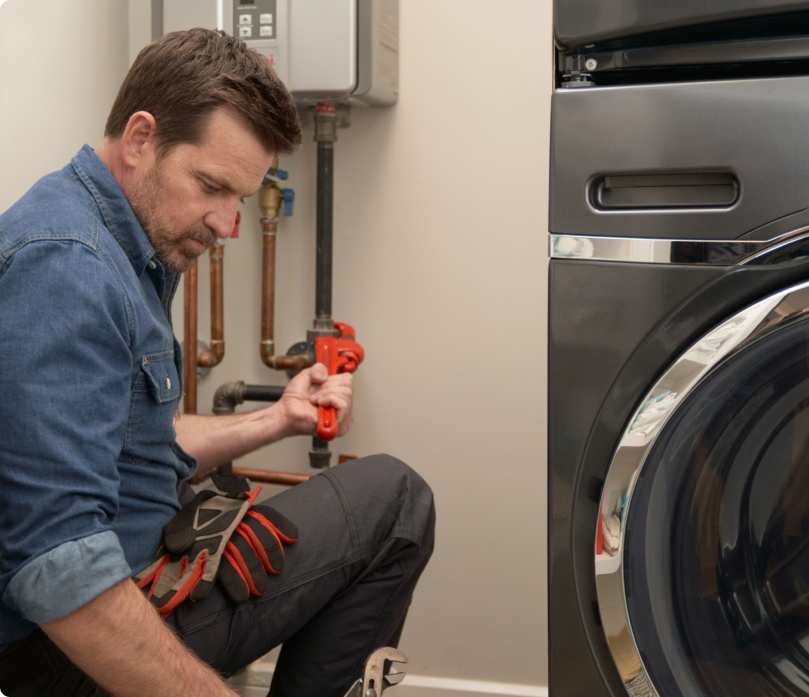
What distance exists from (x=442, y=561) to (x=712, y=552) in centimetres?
80

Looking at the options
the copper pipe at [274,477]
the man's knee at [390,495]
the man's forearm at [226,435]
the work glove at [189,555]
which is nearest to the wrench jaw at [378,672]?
the man's knee at [390,495]

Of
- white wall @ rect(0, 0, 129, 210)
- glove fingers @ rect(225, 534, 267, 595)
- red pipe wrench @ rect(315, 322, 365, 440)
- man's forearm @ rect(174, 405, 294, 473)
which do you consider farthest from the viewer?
red pipe wrench @ rect(315, 322, 365, 440)

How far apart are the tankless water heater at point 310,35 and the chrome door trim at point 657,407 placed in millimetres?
791

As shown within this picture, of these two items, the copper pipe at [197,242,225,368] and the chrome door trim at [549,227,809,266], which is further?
the copper pipe at [197,242,225,368]

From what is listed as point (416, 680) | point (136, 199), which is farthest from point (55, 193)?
point (416, 680)

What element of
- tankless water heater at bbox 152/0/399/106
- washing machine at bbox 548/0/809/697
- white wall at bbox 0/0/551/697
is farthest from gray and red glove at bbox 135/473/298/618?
tankless water heater at bbox 152/0/399/106

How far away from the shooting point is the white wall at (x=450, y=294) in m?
1.27

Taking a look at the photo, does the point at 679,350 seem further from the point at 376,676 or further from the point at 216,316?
the point at 216,316

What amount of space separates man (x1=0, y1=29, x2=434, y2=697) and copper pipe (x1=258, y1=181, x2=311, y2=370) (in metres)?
0.20

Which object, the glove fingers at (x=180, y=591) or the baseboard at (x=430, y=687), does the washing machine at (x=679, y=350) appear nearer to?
the glove fingers at (x=180, y=591)

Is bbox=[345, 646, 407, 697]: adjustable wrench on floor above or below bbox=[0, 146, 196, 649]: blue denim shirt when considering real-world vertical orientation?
below

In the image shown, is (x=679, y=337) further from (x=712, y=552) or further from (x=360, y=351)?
(x=360, y=351)

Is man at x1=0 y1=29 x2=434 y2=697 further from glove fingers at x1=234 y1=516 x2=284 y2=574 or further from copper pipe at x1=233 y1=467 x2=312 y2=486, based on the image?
copper pipe at x1=233 y1=467 x2=312 y2=486

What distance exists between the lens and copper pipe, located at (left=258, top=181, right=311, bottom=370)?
1.31 metres
